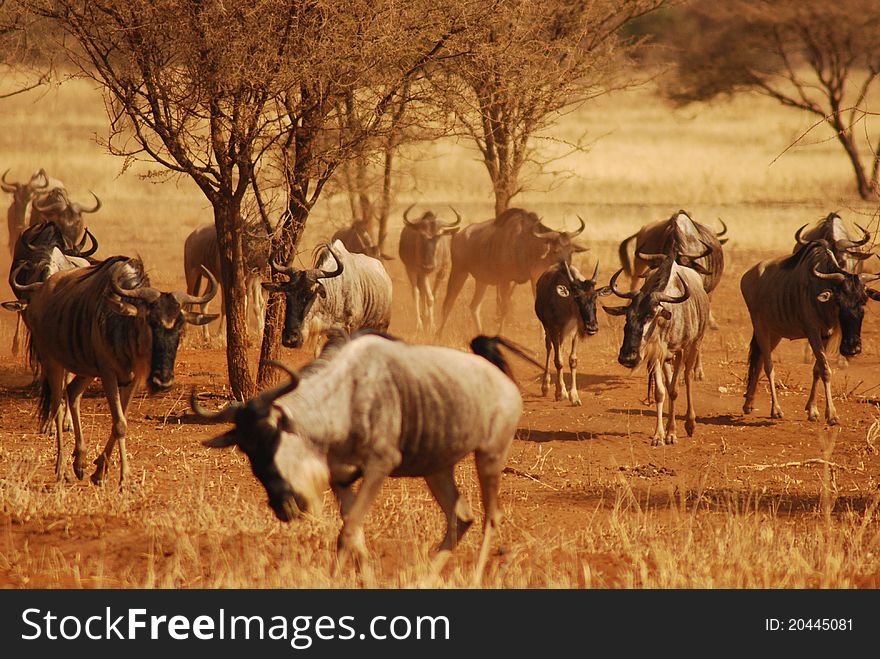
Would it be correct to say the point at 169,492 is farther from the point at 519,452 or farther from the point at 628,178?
the point at 628,178

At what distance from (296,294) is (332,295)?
1.84ft

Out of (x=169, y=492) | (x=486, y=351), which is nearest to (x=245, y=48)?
(x=169, y=492)

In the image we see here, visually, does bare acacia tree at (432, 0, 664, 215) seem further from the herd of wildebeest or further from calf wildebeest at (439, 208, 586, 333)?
the herd of wildebeest

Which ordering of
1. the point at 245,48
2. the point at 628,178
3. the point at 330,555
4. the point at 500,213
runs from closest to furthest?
the point at 330,555, the point at 245,48, the point at 500,213, the point at 628,178

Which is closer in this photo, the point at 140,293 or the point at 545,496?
the point at 140,293

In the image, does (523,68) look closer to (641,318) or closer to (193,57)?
(641,318)

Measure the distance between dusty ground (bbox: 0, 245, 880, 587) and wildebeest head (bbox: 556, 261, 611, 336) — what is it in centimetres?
89

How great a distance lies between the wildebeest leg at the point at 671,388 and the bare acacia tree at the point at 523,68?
2.88 m

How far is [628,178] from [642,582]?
33348mm

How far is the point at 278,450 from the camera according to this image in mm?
5562

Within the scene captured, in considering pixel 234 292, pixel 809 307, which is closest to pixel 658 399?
pixel 809 307

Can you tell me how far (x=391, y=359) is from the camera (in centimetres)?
608

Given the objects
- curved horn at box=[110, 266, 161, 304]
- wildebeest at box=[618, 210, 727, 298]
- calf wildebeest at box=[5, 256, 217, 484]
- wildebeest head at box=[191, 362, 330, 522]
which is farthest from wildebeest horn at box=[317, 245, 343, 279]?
wildebeest head at box=[191, 362, 330, 522]

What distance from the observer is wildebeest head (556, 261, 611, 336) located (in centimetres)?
1360
